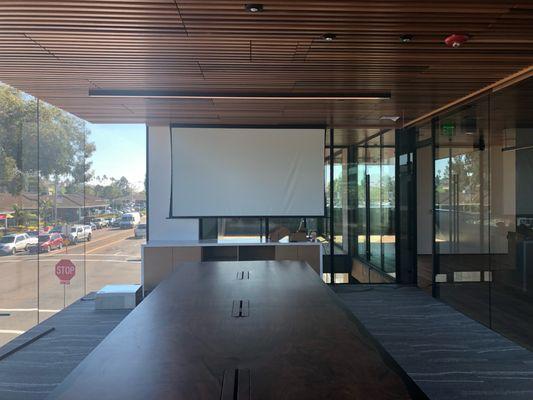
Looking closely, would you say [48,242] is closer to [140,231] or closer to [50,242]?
[50,242]

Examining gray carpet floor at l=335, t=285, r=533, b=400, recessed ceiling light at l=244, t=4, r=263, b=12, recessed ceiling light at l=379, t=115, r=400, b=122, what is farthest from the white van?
recessed ceiling light at l=244, t=4, r=263, b=12

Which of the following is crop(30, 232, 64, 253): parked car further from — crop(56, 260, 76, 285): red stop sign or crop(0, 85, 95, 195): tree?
crop(0, 85, 95, 195): tree

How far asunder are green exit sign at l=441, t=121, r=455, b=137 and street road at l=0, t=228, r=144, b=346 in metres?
4.90

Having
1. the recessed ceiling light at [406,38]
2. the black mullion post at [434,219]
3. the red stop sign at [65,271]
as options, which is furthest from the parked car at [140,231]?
the recessed ceiling light at [406,38]

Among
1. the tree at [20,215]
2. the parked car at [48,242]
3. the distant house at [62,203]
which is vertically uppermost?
the distant house at [62,203]

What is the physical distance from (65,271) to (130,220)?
5.39ft

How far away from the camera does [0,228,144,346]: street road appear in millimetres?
4598

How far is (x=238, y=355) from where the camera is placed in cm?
190

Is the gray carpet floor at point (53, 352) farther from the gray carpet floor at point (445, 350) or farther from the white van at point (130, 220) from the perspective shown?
the gray carpet floor at point (445, 350)

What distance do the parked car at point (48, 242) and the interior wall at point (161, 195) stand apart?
170 centimetres

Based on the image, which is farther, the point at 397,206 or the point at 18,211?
the point at 397,206

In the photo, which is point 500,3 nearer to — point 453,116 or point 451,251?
point 453,116

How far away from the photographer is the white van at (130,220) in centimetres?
724

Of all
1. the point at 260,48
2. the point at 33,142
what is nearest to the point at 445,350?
the point at 260,48
